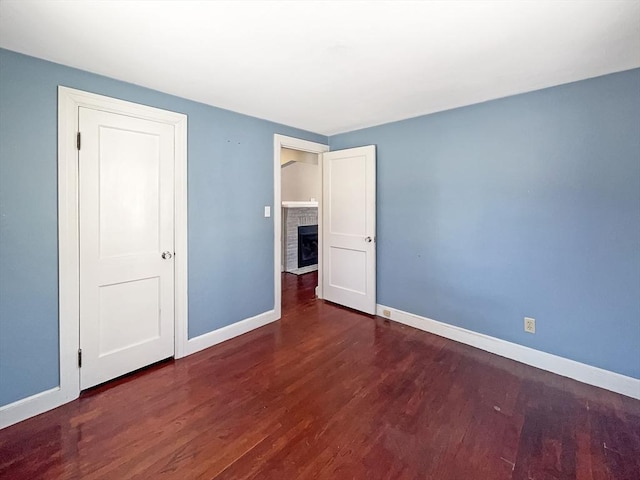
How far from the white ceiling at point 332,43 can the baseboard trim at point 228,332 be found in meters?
2.11

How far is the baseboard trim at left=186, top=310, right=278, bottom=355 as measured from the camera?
2773mm

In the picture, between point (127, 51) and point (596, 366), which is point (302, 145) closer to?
point (127, 51)

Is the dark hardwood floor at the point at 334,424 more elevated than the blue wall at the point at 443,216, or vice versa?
the blue wall at the point at 443,216

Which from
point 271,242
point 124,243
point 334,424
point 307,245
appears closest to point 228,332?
point 271,242

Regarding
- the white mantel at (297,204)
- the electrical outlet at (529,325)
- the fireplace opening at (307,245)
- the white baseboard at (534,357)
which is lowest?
the white baseboard at (534,357)

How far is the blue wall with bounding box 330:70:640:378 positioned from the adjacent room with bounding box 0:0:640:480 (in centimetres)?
2

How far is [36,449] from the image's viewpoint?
165cm

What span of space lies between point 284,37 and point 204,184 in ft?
4.95

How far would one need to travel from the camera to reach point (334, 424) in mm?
1841

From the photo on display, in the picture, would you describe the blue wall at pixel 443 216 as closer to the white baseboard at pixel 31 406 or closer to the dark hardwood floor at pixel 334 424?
the white baseboard at pixel 31 406

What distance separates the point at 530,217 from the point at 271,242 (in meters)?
2.44

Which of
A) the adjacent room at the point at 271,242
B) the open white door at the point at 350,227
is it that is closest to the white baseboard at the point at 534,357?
the adjacent room at the point at 271,242

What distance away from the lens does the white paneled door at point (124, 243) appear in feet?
7.04

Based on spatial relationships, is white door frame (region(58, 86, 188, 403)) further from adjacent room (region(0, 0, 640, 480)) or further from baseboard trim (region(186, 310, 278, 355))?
baseboard trim (region(186, 310, 278, 355))
